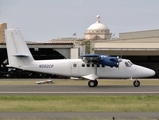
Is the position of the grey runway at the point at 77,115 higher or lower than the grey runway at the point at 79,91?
lower

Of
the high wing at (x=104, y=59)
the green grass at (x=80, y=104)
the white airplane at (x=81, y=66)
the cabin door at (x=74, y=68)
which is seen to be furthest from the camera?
the cabin door at (x=74, y=68)

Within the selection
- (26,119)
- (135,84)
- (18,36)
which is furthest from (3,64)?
(26,119)

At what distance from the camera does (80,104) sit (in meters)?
23.3

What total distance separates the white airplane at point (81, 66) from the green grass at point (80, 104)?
35.9ft

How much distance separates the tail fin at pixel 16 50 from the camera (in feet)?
127

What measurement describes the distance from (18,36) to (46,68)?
430 centimetres

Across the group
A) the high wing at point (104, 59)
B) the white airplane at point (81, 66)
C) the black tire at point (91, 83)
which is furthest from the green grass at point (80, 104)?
the white airplane at point (81, 66)

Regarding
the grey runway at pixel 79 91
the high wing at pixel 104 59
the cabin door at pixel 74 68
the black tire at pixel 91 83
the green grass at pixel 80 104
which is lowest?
the green grass at pixel 80 104

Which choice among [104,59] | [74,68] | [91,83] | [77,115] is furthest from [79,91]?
[77,115]

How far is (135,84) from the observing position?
36812 millimetres

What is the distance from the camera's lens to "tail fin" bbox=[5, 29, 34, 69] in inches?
1524

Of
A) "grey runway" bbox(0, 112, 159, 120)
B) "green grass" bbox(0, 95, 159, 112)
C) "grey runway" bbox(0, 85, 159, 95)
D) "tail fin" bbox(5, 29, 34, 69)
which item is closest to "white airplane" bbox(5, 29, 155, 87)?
"tail fin" bbox(5, 29, 34, 69)

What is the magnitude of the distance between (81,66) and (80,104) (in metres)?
15.0

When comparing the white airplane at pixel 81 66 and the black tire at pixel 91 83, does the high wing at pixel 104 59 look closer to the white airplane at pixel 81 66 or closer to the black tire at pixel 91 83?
the white airplane at pixel 81 66
